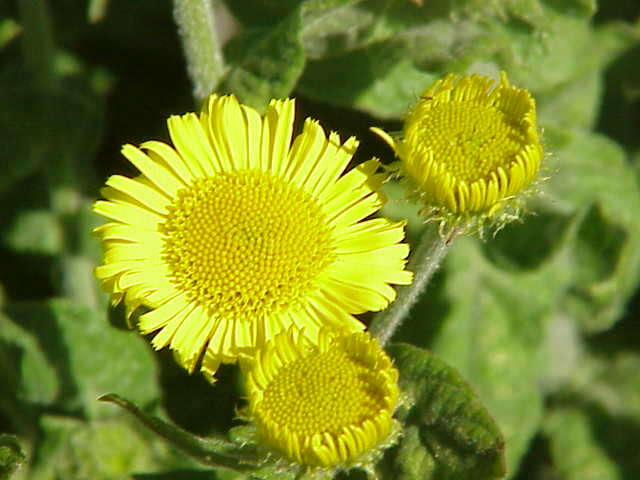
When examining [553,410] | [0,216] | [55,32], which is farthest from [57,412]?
[553,410]

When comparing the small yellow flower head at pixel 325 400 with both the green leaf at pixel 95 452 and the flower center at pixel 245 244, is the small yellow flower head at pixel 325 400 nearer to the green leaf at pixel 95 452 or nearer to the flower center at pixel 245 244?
the flower center at pixel 245 244

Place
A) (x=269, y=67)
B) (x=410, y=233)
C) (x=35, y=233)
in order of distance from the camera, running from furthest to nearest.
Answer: (x=35, y=233), (x=410, y=233), (x=269, y=67)

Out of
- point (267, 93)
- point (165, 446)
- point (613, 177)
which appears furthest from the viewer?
point (613, 177)

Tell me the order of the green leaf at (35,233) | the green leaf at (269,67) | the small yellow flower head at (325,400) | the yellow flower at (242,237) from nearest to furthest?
the small yellow flower head at (325,400) → the yellow flower at (242,237) → the green leaf at (269,67) → the green leaf at (35,233)

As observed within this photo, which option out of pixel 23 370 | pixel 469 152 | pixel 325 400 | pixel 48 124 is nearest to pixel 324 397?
pixel 325 400

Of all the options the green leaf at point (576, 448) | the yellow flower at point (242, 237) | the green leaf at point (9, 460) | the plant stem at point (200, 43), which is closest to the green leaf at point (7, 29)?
the plant stem at point (200, 43)

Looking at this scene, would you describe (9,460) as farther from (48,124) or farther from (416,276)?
(48,124)

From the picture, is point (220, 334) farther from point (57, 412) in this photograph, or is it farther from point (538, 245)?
point (538, 245)
